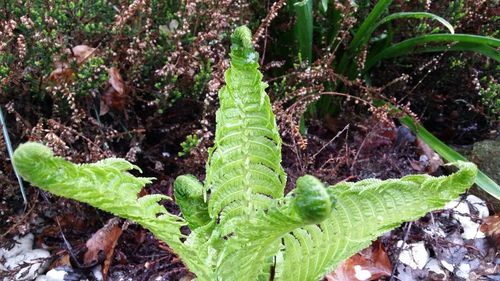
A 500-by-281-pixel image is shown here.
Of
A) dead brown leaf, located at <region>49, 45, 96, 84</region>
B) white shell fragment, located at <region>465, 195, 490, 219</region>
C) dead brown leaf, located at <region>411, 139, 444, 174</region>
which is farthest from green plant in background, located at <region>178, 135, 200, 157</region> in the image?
white shell fragment, located at <region>465, 195, 490, 219</region>

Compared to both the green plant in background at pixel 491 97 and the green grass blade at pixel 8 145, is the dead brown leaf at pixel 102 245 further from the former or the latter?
the green plant in background at pixel 491 97

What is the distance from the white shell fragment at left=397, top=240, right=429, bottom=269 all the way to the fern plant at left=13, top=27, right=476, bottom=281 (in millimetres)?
628

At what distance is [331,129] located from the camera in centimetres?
241

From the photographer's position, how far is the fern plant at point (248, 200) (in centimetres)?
99

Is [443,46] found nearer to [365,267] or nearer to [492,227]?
[492,227]

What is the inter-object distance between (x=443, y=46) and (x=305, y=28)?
1.80 feet

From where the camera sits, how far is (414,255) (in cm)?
192

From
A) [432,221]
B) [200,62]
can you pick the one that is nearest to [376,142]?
[432,221]

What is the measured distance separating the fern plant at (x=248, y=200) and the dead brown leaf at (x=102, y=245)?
532mm

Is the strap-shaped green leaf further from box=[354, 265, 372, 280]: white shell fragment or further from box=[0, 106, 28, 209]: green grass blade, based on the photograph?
box=[0, 106, 28, 209]: green grass blade

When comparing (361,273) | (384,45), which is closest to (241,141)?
(361,273)

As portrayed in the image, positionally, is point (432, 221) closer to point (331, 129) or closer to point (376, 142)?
point (376, 142)

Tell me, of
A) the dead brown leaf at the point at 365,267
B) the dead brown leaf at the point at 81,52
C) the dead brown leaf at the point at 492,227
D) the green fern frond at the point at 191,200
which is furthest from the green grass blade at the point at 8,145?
the dead brown leaf at the point at 492,227

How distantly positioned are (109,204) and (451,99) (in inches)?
72.6
